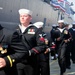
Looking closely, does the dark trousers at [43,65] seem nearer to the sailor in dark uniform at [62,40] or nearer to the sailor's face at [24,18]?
the sailor's face at [24,18]

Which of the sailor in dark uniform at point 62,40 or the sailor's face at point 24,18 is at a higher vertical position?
the sailor's face at point 24,18

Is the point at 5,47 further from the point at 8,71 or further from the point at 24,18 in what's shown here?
the point at 24,18

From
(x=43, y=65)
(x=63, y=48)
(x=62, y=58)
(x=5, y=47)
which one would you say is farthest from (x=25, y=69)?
(x=63, y=48)

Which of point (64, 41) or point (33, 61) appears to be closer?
point (33, 61)

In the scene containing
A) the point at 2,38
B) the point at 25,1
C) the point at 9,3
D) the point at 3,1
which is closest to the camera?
the point at 2,38

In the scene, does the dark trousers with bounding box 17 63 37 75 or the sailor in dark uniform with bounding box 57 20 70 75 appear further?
the sailor in dark uniform with bounding box 57 20 70 75

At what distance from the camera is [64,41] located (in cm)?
982

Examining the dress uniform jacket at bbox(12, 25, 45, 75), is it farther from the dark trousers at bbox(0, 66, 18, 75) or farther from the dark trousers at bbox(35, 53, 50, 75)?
the dark trousers at bbox(35, 53, 50, 75)

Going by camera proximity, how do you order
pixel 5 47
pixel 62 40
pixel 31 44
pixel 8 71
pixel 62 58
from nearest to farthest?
1. pixel 5 47
2. pixel 8 71
3. pixel 31 44
4. pixel 62 58
5. pixel 62 40

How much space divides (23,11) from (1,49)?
1.81 m

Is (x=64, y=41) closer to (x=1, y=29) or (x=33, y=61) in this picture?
(x=33, y=61)

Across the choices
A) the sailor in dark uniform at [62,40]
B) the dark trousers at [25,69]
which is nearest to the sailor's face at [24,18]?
the dark trousers at [25,69]

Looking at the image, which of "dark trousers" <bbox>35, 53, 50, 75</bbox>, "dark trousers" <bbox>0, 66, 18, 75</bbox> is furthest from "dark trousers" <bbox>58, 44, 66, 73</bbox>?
"dark trousers" <bbox>0, 66, 18, 75</bbox>

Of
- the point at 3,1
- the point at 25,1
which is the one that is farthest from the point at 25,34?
the point at 25,1
